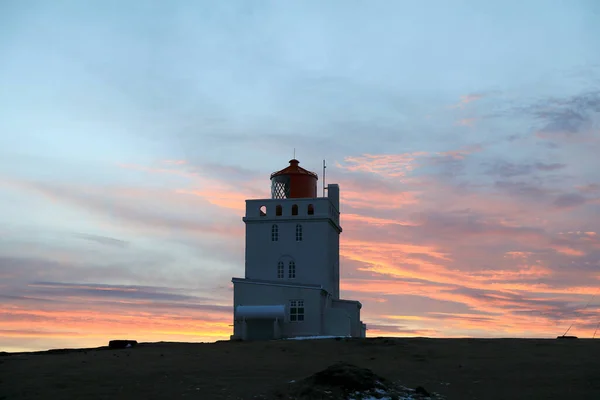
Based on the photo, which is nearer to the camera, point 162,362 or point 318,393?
point 318,393

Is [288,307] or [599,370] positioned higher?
[288,307]

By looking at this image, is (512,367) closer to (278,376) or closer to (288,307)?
(278,376)

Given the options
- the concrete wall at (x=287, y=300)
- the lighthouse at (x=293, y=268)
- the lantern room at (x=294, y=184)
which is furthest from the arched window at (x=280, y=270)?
the lantern room at (x=294, y=184)

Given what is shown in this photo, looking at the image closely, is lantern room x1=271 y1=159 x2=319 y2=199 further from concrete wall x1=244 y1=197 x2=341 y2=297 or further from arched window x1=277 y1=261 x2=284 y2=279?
arched window x1=277 y1=261 x2=284 y2=279

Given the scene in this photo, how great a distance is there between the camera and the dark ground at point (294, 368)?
74.7ft

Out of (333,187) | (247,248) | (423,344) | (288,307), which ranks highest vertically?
(333,187)

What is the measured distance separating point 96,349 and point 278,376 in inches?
517

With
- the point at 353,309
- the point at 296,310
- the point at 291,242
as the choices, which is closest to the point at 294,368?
the point at 296,310

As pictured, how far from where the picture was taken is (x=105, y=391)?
22688 mm

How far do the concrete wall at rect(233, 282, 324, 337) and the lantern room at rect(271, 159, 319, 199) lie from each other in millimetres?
7769

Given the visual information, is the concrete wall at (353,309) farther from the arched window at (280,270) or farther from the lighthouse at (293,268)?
the arched window at (280,270)

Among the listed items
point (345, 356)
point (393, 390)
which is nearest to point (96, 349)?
point (345, 356)

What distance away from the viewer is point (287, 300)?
45.1m

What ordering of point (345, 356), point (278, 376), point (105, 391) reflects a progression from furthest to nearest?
point (345, 356) → point (278, 376) → point (105, 391)
